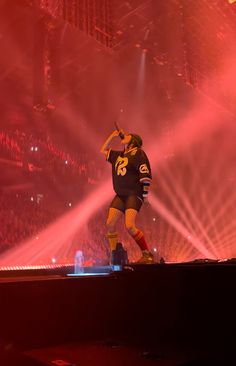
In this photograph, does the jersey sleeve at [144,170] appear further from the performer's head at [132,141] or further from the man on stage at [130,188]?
the performer's head at [132,141]

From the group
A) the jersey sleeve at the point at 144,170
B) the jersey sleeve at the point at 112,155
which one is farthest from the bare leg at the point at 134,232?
the jersey sleeve at the point at 112,155

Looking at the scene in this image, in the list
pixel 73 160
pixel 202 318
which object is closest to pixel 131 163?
pixel 202 318

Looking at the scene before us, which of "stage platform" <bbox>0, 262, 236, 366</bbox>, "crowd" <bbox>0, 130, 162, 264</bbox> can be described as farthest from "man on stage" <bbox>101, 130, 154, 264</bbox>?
"crowd" <bbox>0, 130, 162, 264</bbox>

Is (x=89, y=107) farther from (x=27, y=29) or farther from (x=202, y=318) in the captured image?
(x=202, y=318)

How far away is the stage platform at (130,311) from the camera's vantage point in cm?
165

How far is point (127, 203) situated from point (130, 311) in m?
2.17

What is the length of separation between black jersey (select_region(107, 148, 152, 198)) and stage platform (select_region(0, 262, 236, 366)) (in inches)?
82.5

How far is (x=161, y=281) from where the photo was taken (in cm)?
197

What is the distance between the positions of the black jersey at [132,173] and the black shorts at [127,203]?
0.17 ft

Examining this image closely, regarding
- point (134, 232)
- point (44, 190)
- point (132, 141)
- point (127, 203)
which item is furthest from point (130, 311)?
point (44, 190)

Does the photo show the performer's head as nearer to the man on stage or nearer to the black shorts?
the man on stage

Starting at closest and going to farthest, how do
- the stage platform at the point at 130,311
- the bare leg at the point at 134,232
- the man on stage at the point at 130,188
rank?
1. the stage platform at the point at 130,311
2. the bare leg at the point at 134,232
3. the man on stage at the point at 130,188

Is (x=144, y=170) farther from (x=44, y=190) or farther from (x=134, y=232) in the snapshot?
(x=44, y=190)

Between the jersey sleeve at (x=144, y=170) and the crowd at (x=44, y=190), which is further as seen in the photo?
the crowd at (x=44, y=190)
